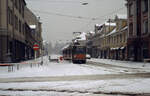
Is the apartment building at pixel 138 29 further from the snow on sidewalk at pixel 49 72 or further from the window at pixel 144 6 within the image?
the snow on sidewalk at pixel 49 72

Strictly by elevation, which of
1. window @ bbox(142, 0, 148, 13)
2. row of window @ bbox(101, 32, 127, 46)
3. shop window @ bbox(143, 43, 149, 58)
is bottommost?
shop window @ bbox(143, 43, 149, 58)

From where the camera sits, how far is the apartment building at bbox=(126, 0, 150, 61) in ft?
109

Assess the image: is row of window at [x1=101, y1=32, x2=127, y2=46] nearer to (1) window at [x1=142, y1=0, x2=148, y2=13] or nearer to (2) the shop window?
(1) window at [x1=142, y1=0, x2=148, y2=13]

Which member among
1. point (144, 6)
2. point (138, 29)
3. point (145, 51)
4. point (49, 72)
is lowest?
point (49, 72)

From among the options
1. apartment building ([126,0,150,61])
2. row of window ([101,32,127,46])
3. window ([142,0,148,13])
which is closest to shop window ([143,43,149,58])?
apartment building ([126,0,150,61])

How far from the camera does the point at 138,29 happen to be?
36.7 m

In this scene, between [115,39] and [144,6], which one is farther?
[115,39]

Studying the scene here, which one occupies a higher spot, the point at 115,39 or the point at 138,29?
the point at 138,29

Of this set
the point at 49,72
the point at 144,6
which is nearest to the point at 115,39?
the point at 144,6

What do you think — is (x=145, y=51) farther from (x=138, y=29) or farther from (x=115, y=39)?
(x=115, y=39)

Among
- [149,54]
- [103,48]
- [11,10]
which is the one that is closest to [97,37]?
[103,48]

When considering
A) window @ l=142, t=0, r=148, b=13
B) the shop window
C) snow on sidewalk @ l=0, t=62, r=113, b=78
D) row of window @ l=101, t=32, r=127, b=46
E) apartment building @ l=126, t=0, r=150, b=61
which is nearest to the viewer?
snow on sidewalk @ l=0, t=62, r=113, b=78

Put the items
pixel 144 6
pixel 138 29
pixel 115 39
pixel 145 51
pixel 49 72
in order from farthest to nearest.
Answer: pixel 115 39
pixel 138 29
pixel 144 6
pixel 145 51
pixel 49 72

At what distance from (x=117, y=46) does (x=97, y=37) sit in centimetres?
2346
